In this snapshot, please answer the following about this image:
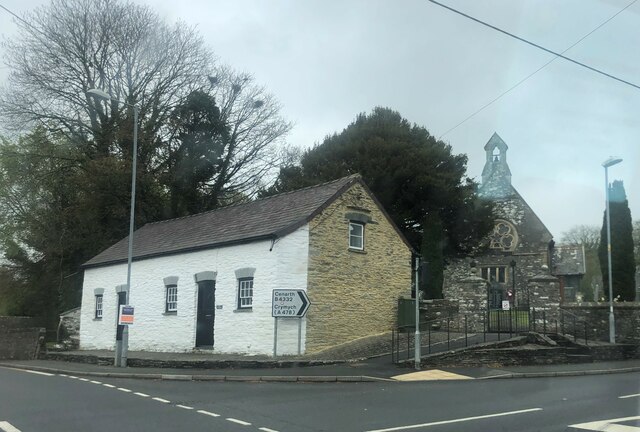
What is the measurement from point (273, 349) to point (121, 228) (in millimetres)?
21313

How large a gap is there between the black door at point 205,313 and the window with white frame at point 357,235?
549 cm

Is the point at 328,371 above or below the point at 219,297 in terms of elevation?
below

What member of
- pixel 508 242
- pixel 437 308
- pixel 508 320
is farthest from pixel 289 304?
pixel 508 242

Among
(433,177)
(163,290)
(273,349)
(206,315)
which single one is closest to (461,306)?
(273,349)

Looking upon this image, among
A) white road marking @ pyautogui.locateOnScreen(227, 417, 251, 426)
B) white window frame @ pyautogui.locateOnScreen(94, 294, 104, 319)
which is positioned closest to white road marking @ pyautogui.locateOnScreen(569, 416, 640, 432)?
white road marking @ pyautogui.locateOnScreen(227, 417, 251, 426)

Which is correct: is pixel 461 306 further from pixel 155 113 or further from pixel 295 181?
pixel 155 113

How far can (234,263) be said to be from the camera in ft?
69.4

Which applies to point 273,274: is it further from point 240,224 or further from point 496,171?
point 496,171

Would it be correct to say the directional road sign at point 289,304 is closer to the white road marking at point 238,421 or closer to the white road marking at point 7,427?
the white road marking at point 238,421

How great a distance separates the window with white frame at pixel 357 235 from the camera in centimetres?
2235

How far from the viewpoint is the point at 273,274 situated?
19.7 m

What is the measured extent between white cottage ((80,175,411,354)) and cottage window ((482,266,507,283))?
89.7ft

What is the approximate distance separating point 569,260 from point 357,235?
4371cm

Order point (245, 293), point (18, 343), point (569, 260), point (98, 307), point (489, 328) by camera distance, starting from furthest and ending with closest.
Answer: point (569, 260) < point (98, 307) < point (18, 343) < point (489, 328) < point (245, 293)
